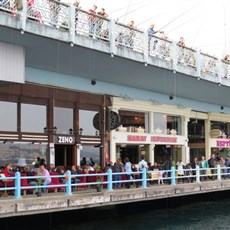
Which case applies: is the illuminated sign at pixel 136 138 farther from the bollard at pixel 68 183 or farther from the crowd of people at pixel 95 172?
the bollard at pixel 68 183

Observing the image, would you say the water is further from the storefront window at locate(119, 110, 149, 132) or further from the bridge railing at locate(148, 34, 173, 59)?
the bridge railing at locate(148, 34, 173, 59)

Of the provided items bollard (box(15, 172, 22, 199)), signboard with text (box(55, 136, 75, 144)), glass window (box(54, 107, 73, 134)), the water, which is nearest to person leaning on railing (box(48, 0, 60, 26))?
bollard (box(15, 172, 22, 199))

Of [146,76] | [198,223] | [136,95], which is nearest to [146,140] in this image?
[136,95]

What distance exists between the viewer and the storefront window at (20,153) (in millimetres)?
19891

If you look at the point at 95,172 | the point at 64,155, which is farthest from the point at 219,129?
the point at 95,172

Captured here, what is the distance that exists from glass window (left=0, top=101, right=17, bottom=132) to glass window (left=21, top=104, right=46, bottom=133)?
41 cm

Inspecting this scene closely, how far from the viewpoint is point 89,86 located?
23.5 metres

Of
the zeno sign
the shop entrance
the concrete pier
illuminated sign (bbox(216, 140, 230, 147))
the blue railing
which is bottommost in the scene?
the concrete pier

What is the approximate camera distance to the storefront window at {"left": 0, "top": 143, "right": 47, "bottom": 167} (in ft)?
65.3

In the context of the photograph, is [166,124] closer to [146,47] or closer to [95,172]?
[146,47]

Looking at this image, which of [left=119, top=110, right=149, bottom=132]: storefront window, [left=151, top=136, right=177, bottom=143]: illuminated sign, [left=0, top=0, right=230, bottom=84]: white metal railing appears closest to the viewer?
[left=0, top=0, right=230, bottom=84]: white metal railing

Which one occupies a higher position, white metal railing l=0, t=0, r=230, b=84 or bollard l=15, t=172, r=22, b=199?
white metal railing l=0, t=0, r=230, b=84

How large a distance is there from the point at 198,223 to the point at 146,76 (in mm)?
7359

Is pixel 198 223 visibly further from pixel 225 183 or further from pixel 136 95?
pixel 136 95
